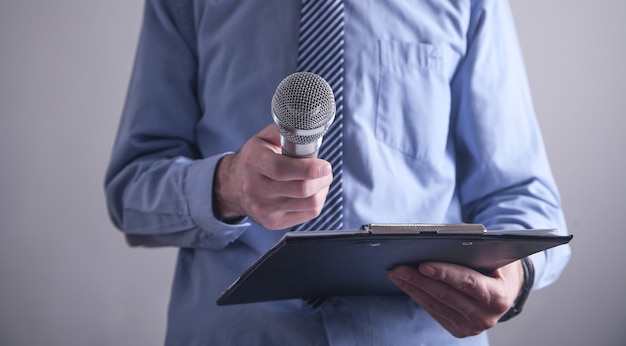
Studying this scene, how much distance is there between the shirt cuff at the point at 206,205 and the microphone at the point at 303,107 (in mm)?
314

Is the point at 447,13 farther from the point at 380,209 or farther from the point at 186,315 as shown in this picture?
the point at 186,315

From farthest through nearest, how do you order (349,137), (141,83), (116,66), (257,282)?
1. (116,66)
2. (141,83)
3. (349,137)
4. (257,282)

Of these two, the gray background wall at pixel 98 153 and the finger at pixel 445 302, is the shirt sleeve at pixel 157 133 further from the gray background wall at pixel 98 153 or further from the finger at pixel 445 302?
the gray background wall at pixel 98 153

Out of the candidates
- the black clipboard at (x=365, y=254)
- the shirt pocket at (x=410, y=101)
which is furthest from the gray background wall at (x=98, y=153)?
the black clipboard at (x=365, y=254)

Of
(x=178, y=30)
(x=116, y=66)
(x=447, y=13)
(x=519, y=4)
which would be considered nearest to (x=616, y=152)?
(x=519, y=4)

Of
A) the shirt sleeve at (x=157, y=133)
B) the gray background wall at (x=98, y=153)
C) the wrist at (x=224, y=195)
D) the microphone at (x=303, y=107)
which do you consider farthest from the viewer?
the gray background wall at (x=98, y=153)

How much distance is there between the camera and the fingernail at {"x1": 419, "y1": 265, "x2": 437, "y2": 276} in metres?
0.79

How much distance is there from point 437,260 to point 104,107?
112 centimetres

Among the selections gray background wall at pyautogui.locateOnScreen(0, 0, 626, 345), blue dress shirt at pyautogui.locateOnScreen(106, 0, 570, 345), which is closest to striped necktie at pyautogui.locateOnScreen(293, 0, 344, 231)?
blue dress shirt at pyautogui.locateOnScreen(106, 0, 570, 345)

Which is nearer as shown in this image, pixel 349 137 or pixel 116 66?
pixel 349 137

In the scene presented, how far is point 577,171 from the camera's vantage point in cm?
168

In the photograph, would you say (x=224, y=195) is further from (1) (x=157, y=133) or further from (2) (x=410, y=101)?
(2) (x=410, y=101)

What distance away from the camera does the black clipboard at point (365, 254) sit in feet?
2.15

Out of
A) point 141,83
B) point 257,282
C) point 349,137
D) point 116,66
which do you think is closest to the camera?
point 257,282
